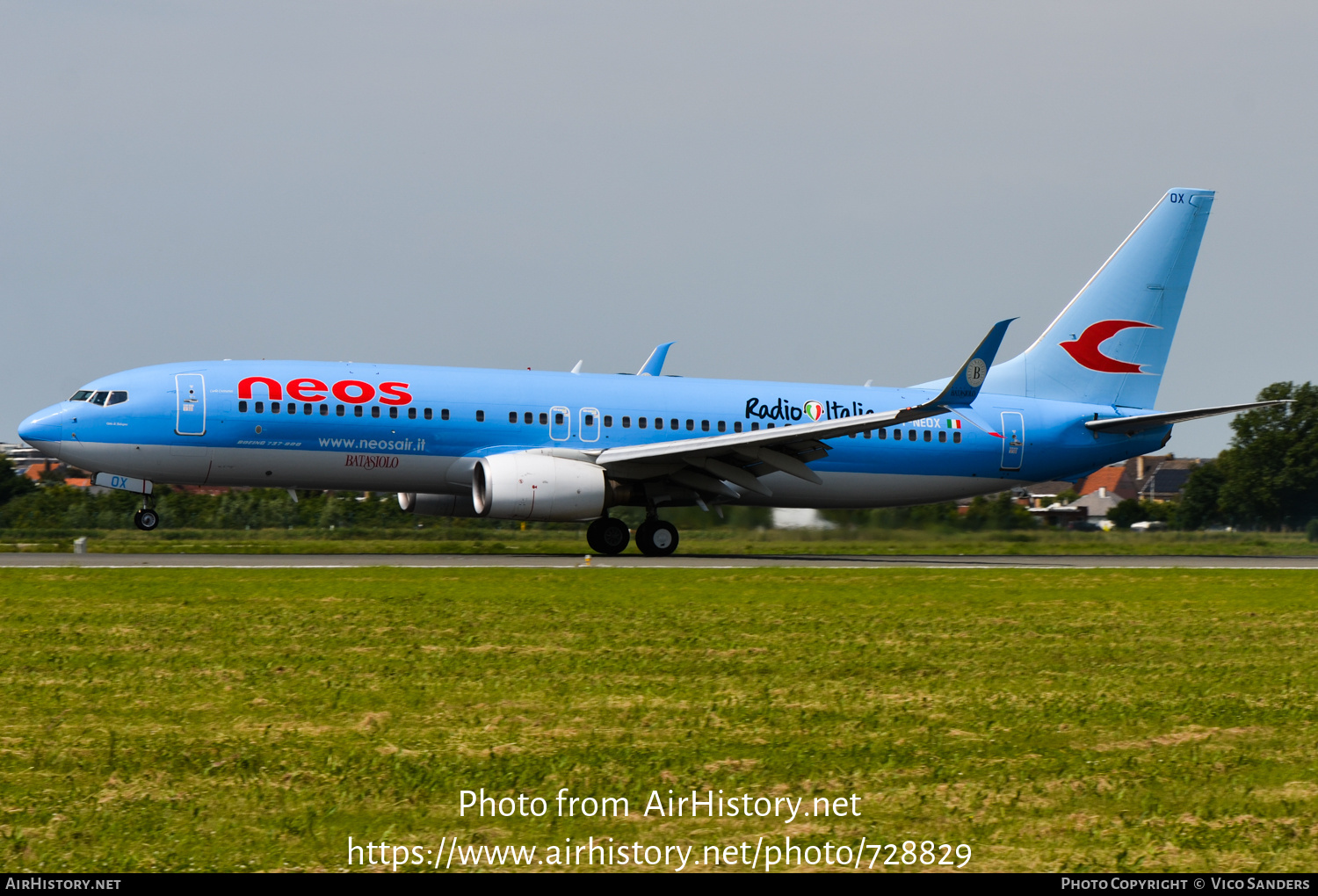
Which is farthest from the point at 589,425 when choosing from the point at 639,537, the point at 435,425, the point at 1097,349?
the point at 1097,349

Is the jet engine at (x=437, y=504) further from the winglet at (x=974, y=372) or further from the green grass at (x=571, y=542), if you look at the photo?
the winglet at (x=974, y=372)

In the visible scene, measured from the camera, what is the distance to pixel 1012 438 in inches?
1190

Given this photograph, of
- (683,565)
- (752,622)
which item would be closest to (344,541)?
(683,565)

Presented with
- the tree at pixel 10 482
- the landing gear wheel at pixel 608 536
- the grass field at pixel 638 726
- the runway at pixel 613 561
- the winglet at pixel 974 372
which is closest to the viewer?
the grass field at pixel 638 726

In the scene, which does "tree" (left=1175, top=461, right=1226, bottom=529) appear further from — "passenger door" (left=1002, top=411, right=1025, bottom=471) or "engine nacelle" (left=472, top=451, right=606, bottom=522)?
"engine nacelle" (left=472, top=451, right=606, bottom=522)

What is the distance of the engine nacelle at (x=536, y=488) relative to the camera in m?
24.2

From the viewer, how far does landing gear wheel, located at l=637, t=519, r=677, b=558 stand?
26922 millimetres

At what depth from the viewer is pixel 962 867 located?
17.7ft

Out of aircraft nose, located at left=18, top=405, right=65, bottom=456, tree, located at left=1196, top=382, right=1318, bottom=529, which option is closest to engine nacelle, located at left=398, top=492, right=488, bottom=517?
aircraft nose, located at left=18, top=405, right=65, bottom=456

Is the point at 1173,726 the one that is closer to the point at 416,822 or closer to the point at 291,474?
the point at 416,822

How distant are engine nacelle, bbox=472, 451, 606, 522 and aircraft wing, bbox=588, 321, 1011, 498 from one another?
1.00m

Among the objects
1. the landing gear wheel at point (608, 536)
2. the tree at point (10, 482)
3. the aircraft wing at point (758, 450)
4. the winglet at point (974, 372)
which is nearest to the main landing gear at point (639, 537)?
the landing gear wheel at point (608, 536)

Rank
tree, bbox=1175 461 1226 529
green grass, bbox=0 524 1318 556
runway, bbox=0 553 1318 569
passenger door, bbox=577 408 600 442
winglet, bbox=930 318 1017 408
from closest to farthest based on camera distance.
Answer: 1. runway, bbox=0 553 1318 569
2. winglet, bbox=930 318 1017 408
3. passenger door, bbox=577 408 600 442
4. green grass, bbox=0 524 1318 556
5. tree, bbox=1175 461 1226 529

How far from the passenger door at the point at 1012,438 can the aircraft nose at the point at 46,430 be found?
1939 cm
